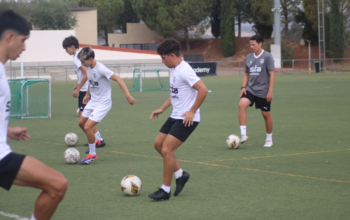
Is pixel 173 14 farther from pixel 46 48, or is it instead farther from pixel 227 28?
pixel 46 48

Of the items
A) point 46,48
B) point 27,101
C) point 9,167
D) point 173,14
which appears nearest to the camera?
point 9,167

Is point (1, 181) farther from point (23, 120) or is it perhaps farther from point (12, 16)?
point (23, 120)

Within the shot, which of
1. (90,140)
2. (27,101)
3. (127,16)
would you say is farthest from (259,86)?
(127,16)

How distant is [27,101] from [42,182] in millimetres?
13902

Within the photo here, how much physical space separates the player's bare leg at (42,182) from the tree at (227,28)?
63.6 meters

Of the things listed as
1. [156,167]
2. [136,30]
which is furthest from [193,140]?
[136,30]

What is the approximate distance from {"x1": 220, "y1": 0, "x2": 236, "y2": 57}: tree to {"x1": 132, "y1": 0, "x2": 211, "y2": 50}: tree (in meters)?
3.68

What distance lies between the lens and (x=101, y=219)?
19.8ft

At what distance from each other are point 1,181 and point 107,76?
225 inches

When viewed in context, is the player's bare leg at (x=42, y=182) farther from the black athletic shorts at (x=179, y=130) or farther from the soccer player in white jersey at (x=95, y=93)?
the soccer player in white jersey at (x=95, y=93)

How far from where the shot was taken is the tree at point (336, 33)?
57.2 metres

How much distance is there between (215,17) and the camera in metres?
74.6

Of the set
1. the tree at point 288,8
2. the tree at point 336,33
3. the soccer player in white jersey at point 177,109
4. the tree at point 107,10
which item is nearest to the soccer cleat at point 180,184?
the soccer player in white jersey at point 177,109

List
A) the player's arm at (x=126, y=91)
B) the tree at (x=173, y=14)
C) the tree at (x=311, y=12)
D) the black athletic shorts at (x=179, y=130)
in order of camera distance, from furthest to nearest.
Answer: the tree at (x=173, y=14)
the tree at (x=311, y=12)
the player's arm at (x=126, y=91)
the black athletic shorts at (x=179, y=130)
